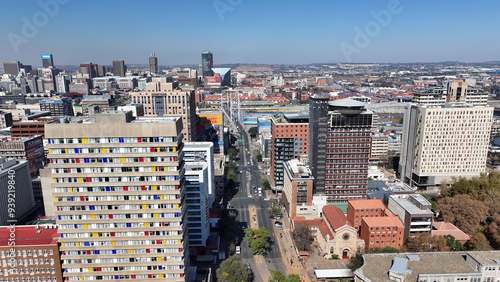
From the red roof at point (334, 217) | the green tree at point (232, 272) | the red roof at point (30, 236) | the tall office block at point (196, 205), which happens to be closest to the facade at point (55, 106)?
the tall office block at point (196, 205)

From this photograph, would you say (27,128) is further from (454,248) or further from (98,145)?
(454,248)

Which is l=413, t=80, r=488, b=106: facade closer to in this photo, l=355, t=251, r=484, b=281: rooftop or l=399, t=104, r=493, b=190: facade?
l=399, t=104, r=493, b=190: facade

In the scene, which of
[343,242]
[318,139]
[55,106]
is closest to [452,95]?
[318,139]

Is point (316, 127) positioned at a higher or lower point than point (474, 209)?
higher

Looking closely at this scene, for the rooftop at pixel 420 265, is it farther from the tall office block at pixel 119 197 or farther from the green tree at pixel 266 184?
the green tree at pixel 266 184

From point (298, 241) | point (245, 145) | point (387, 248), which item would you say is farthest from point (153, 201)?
point (245, 145)

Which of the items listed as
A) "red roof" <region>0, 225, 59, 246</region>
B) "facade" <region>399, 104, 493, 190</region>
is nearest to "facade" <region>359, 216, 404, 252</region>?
"facade" <region>399, 104, 493, 190</region>

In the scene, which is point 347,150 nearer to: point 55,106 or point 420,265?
point 420,265
